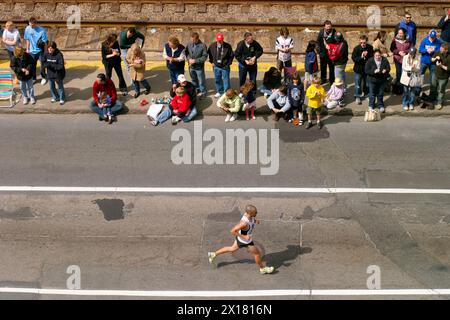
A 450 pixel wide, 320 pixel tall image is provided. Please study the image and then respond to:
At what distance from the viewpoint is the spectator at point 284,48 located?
16.3m

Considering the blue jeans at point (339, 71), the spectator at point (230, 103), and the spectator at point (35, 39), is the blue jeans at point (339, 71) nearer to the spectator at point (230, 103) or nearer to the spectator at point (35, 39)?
the spectator at point (230, 103)

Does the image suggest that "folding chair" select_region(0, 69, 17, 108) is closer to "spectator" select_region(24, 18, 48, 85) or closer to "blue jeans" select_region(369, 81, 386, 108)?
"spectator" select_region(24, 18, 48, 85)

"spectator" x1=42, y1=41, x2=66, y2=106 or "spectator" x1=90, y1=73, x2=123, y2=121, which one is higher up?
"spectator" x1=42, y1=41, x2=66, y2=106

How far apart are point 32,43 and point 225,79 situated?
17.0 ft

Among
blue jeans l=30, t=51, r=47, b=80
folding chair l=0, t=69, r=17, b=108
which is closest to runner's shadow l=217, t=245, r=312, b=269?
blue jeans l=30, t=51, r=47, b=80

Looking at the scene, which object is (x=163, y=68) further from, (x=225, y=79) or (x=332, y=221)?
(x=332, y=221)

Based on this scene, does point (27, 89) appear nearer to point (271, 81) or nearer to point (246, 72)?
point (246, 72)

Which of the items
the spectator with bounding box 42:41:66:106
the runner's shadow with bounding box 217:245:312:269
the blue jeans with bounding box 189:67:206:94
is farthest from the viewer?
the blue jeans with bounding box 189:67:206:94

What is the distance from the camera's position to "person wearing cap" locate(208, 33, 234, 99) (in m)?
15.9

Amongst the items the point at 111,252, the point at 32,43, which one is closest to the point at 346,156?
the point at 111,252

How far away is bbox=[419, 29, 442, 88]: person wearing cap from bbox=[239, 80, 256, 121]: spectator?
13.5 ft

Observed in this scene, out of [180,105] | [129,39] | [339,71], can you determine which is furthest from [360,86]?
[129,39]

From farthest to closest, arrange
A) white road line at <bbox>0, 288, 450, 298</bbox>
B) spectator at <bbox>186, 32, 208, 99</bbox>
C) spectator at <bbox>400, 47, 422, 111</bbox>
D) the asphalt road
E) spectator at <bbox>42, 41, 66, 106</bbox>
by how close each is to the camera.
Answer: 1. spectator at <bbox>186, 32, 208, 99</bbox>
2. spectator at <bbox>42, 41, 66, 106</bbox>
3. spectator at <bbox>400, 47, 422, 111</bbox>
4. the asphalt road
5. white road line at <bbox>0, 288, 450, 298</bbox>

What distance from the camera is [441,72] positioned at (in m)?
15.6
